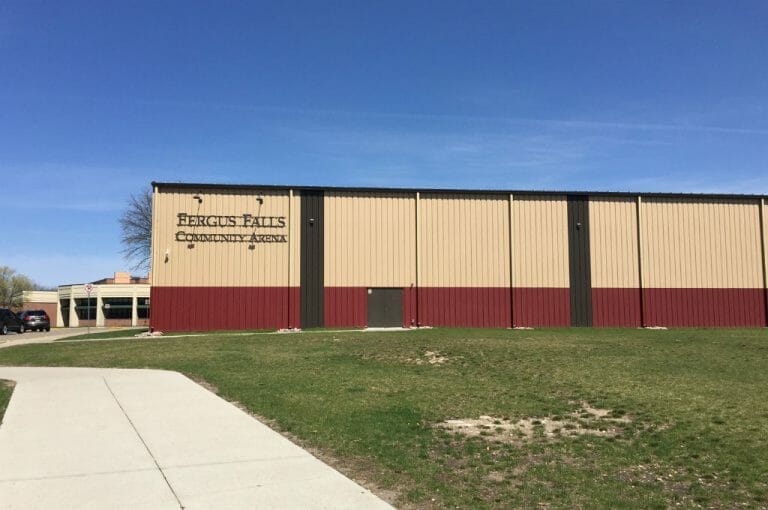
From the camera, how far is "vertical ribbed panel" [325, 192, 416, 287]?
108 ft

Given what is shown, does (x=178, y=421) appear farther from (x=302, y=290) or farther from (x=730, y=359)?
(x=302, y=290)

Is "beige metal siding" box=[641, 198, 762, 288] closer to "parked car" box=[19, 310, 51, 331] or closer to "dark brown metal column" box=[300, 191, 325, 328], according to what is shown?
"dark brown metal column" box=[300, 191, 325, 328]

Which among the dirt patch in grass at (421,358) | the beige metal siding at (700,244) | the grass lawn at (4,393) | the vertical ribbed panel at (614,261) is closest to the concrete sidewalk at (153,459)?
the grass lawn at (4,393)

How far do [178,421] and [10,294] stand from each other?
96.7 meters

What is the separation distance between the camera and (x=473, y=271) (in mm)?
33469

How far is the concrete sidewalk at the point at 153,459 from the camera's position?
566 centimetres

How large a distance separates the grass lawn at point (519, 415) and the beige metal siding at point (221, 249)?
12.5 meters

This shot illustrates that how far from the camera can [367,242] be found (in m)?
33.1

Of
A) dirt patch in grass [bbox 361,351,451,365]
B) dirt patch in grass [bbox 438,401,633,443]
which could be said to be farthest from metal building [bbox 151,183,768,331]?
dirt patch in grass [bbox 438,401,633,443]

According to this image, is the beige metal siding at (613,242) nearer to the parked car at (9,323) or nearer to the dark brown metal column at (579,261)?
the dark brown metal column at (579,261)

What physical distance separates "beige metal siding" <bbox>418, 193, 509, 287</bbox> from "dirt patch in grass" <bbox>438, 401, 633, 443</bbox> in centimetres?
2352

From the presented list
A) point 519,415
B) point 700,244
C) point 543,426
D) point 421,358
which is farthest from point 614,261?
point 543,426

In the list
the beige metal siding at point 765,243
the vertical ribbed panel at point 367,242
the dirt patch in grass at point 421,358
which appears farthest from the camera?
the beige metal siding at point 765,243

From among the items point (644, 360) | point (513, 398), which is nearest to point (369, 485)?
point (513, 398)
